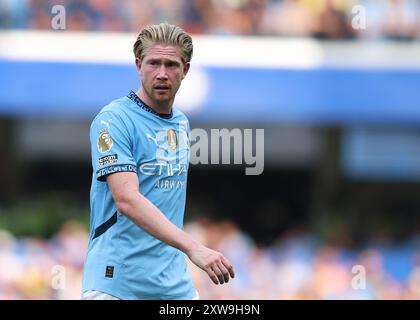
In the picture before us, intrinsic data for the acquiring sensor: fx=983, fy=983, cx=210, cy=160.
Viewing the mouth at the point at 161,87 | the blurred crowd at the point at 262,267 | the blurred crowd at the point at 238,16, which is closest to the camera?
the mouth at the point at 161,87

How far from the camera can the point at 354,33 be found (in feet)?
40.5

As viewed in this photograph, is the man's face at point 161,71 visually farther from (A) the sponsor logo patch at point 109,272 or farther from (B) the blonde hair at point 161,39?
(A) the sponsor logo patch at point 109,272

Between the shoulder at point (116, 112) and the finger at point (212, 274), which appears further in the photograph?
the shoulder at point (116, 112)

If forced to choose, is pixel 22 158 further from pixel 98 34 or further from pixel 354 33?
pixel 354 33

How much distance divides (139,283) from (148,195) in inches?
14.1

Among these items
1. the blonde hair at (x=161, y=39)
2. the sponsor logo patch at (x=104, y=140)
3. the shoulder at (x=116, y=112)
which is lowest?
the sponsor logo patch at (x=104, y=140)

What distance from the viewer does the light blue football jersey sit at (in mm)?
3906

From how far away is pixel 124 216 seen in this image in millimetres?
3896

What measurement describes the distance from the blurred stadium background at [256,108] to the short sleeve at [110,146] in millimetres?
7457

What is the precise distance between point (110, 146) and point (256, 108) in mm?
8588

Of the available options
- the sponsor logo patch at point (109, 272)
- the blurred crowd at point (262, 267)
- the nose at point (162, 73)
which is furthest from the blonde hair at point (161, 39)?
the blurred crowd at point (262, 267)

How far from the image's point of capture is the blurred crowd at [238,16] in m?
12.1

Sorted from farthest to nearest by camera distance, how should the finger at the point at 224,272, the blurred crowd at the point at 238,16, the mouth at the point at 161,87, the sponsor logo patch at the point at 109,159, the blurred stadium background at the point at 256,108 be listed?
1. the blurred crowd at the point at 238,16
2. the blurred stadium background at the point at 256,108
3. the mouth at the point at 161,87
4. the sponsor logo patch at the point at 109,159
5. the finger at the point at 224,272

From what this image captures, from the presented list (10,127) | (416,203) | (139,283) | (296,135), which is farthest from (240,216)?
(139,283)
